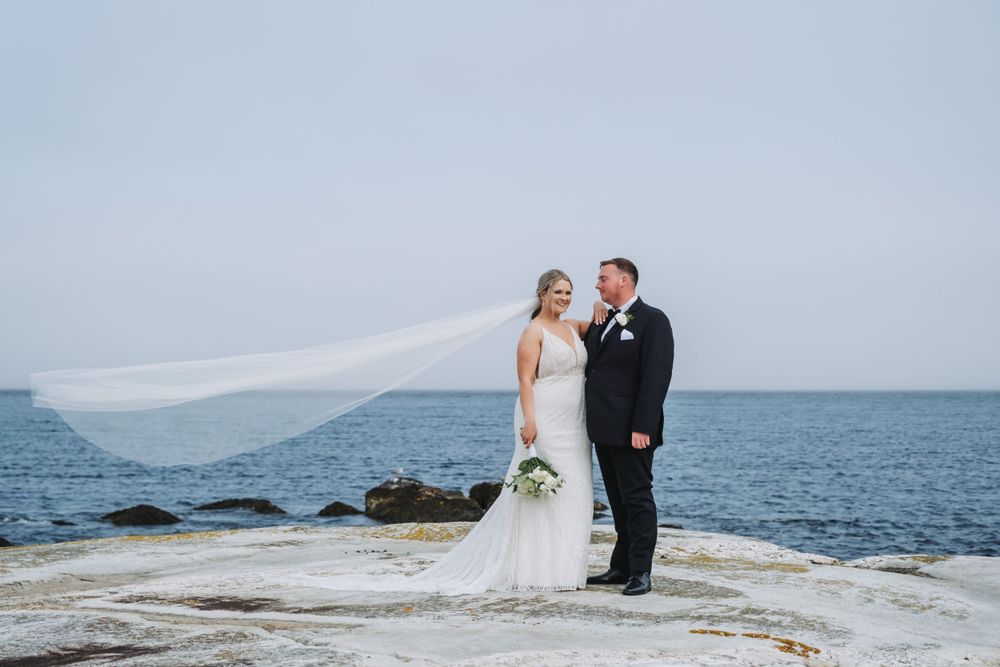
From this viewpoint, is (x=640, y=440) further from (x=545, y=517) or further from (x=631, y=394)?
(x=545, y=517)

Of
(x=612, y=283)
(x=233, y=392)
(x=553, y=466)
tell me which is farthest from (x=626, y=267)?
(x=233, y=392)

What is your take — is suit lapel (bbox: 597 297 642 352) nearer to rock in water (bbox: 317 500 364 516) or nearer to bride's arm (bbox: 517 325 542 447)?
bride's arm (bbox: 517 325 542 447)

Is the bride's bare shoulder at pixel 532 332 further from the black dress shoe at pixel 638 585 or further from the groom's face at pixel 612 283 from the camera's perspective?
the black dress shoe at pixel 638 585

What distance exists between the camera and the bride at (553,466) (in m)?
6.95

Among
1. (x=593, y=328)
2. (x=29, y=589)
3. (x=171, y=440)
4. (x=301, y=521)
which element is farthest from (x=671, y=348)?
(x=301, y=521)

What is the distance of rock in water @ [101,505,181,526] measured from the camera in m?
23.9

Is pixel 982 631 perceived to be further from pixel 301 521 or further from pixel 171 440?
pixel 301 521

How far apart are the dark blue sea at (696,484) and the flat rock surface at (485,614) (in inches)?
575

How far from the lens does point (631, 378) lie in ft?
22.5

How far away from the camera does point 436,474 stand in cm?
4253

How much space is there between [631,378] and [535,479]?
109 centimetres

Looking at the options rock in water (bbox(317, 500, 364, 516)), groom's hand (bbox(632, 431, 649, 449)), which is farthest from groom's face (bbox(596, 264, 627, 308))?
rock in water (bbox(317, 500, 364, 516))

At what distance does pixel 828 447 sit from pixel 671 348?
52.9 meters

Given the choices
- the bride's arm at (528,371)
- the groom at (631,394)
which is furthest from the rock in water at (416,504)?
the groom at (631,394)
